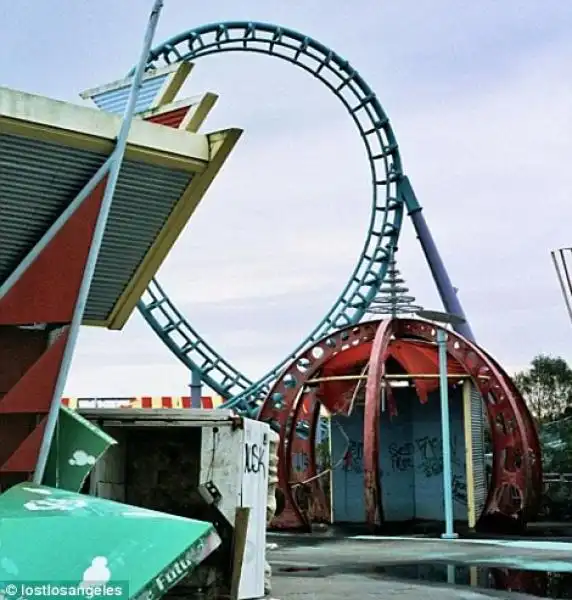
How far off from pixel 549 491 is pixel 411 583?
16.1 meters

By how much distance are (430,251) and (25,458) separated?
2735cm

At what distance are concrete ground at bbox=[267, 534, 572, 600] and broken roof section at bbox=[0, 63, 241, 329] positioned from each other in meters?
4.52

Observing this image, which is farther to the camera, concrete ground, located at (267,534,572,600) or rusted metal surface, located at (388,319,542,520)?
rusted metal surface, located at (388,319,542,520)

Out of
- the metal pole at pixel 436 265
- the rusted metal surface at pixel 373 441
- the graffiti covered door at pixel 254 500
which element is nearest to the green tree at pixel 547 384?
the metal pole at pixel 436 265

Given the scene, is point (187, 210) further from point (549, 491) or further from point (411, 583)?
point (549, 491)

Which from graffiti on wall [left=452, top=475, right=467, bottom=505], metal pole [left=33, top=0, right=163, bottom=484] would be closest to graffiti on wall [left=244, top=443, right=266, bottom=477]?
metal pole [left=33, top=0, right=163, bottom=484]

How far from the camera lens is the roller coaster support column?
118 feet

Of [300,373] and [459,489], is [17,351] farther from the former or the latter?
[459,489]

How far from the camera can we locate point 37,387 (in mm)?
10312

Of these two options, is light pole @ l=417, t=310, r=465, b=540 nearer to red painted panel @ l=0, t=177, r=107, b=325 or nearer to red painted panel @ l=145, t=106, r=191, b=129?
red painted panel @ l=145, t=106, r=191, b=129

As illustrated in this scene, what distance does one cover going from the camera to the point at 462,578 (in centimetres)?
1476

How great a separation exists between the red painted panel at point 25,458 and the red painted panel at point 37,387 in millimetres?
335

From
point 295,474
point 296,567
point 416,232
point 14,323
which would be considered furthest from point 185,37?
point 14,323

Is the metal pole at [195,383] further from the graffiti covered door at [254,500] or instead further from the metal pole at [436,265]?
the graffiti covered door at [254,500]
